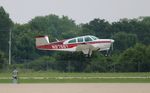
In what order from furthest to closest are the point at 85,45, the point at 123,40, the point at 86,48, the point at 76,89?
the point at 123,40 → the point at 85,45 → the point at 86,48 → the point at 76,89

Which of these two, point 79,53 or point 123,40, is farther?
point 123,40

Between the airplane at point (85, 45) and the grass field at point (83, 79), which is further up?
the airplane at point (85, 45)

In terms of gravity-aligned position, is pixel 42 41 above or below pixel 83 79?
above

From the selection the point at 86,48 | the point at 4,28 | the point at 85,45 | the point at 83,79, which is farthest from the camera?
the point at 4,28

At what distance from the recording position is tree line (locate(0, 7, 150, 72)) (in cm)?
7031

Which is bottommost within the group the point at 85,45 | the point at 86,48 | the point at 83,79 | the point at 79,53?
the point at 83,79

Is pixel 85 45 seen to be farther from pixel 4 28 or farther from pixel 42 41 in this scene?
pixel 4 28

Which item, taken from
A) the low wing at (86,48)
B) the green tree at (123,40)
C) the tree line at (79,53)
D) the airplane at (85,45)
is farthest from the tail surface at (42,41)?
the green tree at (123,40)

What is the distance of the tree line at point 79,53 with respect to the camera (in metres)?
70.3

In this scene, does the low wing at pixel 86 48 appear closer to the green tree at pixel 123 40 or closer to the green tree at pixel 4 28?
the green tree at pixel 123 40

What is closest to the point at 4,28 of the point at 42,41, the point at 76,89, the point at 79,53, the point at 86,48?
the point at 42,41

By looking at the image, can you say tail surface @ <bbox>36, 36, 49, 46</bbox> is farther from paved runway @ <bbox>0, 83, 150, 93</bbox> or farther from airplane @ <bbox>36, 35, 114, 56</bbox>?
paved runway @ <bbox>0, 83, 150, 93</bbox>

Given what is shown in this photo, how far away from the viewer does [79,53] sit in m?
75.4

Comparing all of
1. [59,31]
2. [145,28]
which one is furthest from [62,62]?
[59,31]
